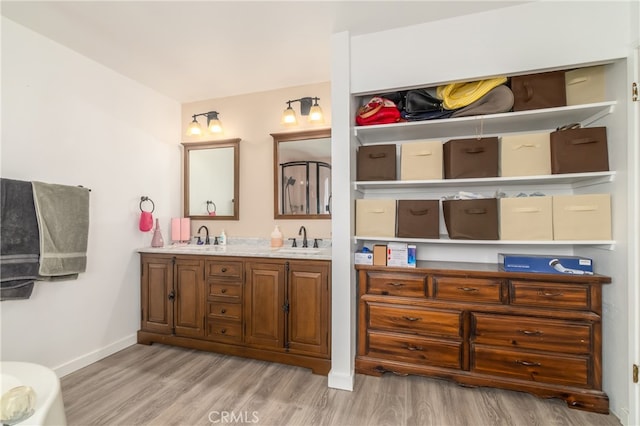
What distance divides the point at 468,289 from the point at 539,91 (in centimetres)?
142

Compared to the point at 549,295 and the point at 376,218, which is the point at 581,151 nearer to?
the point at 549,295

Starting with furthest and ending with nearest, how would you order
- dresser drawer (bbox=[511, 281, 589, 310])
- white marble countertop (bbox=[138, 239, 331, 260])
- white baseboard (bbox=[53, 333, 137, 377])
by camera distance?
1. white marble countertop (bbox=[138, 239, 331, 260])
2. white baseboard (bbox=[53, 333, 137, 377])
3. dresser drawer (bbox=[511, 281, 589, 310])

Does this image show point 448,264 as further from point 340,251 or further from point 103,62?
point 103,62

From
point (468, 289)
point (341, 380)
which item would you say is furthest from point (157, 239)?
point (468, 289)

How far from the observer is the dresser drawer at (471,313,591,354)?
187 cm

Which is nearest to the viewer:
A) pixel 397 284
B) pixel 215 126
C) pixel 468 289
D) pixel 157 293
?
pixel 468 289

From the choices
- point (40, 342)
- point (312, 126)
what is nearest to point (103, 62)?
point (312, 126)

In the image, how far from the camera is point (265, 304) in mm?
2449

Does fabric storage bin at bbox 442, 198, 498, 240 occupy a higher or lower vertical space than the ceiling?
lower

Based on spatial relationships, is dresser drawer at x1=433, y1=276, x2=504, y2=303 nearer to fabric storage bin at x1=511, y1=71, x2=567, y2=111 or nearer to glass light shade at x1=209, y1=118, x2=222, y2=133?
fabric storage bin at x1=511, y1=71, x2=567, y2=111

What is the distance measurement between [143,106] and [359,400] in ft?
10.9

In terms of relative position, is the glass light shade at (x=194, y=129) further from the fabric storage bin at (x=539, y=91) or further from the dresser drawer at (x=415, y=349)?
the fabric storage bin at (x=539, y=91)

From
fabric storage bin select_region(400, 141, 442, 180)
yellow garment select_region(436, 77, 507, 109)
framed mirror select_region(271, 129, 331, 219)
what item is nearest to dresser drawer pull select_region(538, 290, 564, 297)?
fabric storage bin select_region(400, 141, 442, 180)

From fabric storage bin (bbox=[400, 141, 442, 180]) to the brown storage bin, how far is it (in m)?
0.71
